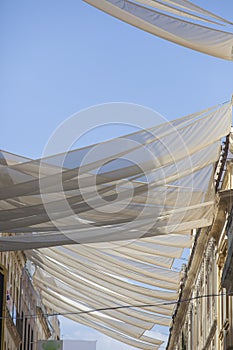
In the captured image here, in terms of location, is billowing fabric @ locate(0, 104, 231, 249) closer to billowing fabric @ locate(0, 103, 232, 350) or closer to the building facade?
billowing fabric @ locate(0, 103, 232, 350)

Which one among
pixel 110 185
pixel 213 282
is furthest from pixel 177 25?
pixel 213 282

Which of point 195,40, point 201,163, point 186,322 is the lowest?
point 186,322

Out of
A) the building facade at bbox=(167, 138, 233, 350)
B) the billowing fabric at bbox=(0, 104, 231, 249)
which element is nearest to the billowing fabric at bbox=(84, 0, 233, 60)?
the billowing fabric at bbox=(0, 104, 231, 249)

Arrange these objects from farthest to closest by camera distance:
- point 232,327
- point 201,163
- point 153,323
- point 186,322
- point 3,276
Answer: point 186,322
point 153,323
point 3,276
point 232,327
point 201,163

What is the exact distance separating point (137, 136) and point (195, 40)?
1628 mm

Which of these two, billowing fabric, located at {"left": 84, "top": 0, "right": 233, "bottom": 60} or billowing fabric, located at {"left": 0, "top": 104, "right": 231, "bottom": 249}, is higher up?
billowing fabric, located at {"left": 84, "top": 0, "right": 233, "bottom": 60}

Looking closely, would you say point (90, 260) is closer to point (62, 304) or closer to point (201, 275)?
point (62, 304)

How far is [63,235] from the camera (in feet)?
54.3

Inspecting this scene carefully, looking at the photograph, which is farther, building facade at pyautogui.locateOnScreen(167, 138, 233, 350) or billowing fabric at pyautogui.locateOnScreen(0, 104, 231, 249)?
building facade at pyautogui.locateOnScreen(167, 138, 233, 350)

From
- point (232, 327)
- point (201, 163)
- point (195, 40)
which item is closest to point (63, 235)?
point (201, 163)

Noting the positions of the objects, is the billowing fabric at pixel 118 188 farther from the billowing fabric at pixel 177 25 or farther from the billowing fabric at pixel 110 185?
the billowing fabric at pixel 177 25

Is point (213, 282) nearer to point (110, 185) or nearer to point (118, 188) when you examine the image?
point (118, 188)

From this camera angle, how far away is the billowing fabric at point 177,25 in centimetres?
1427

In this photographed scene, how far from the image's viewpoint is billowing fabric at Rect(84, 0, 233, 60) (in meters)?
14.3
